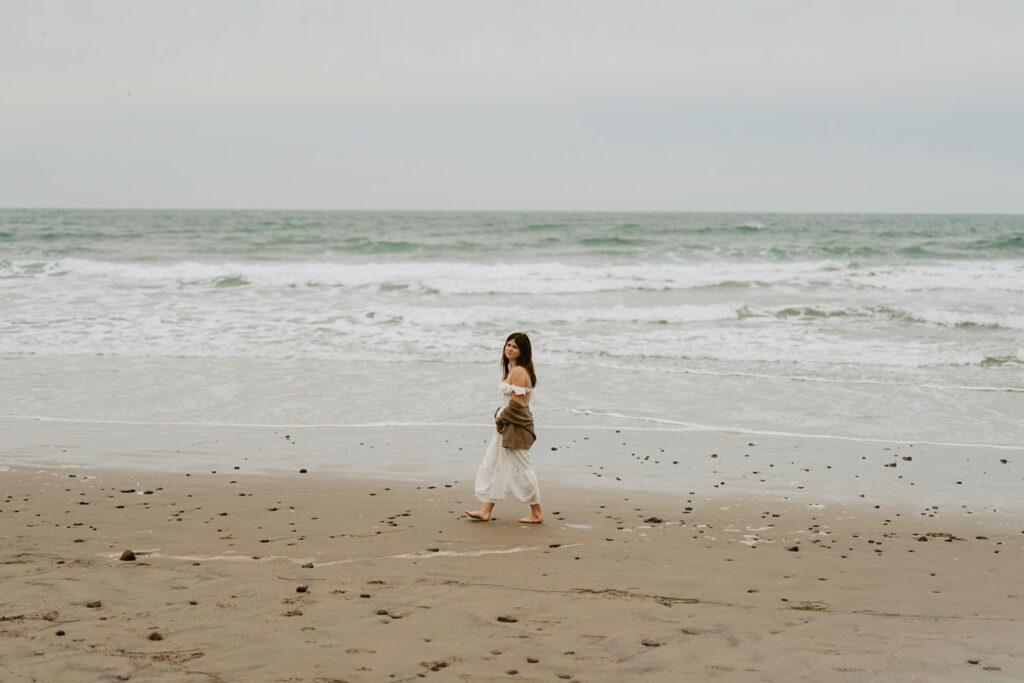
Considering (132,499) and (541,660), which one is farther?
(132,499)

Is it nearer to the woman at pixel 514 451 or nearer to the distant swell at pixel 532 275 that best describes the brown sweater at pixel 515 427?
the woman at pixel 514 451

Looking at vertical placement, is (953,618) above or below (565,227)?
below

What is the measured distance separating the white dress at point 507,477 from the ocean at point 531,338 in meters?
3.46

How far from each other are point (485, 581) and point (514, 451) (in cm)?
165

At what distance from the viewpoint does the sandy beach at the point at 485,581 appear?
3.96 meters

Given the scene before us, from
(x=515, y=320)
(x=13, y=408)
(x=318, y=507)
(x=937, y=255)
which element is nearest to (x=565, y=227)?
(x=937, y=255)

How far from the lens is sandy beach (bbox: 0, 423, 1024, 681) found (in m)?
3.96

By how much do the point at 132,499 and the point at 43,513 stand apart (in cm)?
61

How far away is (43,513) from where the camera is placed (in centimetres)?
632

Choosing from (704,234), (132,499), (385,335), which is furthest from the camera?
(704,234)

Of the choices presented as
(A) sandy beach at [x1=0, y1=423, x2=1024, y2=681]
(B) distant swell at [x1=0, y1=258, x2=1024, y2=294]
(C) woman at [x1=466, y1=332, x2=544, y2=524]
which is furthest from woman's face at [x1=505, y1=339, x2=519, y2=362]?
(B) distant swell at [x1=0, y1=258, x2=1024, y2=294]

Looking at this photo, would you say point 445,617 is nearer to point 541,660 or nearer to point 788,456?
point 541,660

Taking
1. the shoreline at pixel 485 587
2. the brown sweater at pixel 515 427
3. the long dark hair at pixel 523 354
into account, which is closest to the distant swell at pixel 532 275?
the long dark hair at pixel 523 354

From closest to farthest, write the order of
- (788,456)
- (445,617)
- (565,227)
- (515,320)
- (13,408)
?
(445,617) < (788,456) < (13,408) < (515,320) < (565,227)
